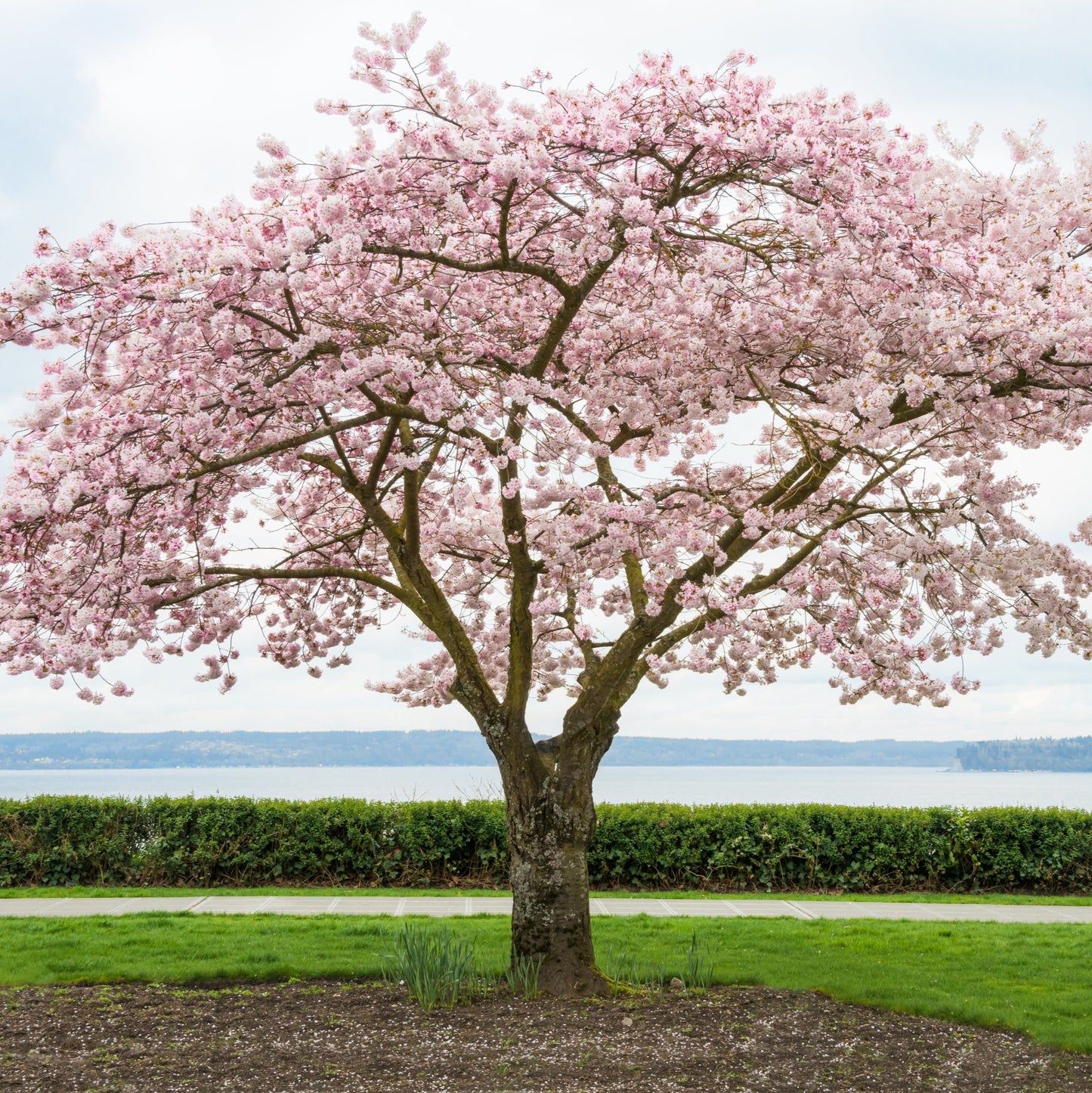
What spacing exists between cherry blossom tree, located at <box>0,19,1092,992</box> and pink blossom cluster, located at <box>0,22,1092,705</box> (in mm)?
28

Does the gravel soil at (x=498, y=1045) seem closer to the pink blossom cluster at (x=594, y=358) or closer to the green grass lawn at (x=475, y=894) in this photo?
the pink blossom cluster at (x=594, y=358)

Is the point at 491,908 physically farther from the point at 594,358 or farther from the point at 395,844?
the point at 594,358

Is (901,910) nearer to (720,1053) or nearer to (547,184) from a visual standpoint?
(720,1053)

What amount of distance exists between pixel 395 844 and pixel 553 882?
19.2 ft

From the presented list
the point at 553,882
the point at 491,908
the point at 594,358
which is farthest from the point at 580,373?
the point at 491,908

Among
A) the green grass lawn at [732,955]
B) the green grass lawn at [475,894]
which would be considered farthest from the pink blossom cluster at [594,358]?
the green grass lawn at [475,894]

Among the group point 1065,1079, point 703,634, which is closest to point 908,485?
point 703,634

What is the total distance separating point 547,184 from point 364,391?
171 centimetres

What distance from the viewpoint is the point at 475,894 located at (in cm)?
1164

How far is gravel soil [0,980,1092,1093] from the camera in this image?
540 cm

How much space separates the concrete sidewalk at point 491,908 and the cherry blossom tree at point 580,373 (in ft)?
10.5

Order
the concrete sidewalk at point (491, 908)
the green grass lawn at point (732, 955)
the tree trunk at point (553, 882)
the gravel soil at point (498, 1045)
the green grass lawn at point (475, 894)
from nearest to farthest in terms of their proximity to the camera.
A: the gravel soil at point (498, 1045) < the tree trunk at point (553, 882) < the green grass lawn at point (732, 955) < the concrete sidewalk at point (491, 908) < the green grass lawn at point (475, 894)

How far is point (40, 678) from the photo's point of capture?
698 cm

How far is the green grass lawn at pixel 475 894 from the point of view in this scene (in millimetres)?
11500
